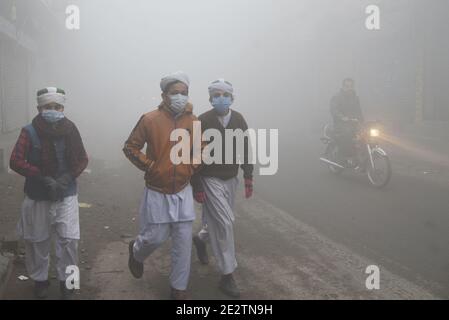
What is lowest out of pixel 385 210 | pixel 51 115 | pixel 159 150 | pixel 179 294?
pixel 179 294

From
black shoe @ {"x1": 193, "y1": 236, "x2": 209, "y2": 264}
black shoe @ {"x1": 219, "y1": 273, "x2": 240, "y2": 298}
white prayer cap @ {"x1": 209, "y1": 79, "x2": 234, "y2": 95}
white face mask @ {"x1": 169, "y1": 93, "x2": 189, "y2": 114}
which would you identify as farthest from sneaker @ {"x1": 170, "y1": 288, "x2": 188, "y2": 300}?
white prayer cap @ {"x1": 209, "y1": 79, "x2": 234, "y2": 95}

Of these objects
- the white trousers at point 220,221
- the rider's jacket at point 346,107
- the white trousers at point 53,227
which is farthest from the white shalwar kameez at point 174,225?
the rider's jacket at point 346,107

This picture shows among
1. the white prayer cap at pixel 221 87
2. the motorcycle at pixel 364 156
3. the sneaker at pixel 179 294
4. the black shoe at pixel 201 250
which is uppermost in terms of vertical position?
the white prayer cap at pixel 221 87

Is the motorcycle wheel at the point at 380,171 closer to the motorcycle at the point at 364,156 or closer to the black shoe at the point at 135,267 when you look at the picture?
the motorcycle at the point at 364,156

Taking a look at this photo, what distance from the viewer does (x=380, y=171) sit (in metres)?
9.76

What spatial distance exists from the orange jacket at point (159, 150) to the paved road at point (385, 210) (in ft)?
8.19

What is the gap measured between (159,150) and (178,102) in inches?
17.3

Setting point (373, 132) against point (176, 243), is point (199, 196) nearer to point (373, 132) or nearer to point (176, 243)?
point (176, 243)

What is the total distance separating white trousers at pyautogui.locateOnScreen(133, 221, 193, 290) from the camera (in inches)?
180

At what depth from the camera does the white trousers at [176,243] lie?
15.0ft

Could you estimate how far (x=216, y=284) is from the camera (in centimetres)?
503

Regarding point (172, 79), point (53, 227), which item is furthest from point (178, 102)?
point (53, 227)

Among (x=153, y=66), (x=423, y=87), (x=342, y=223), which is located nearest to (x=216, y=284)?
(x=342, y=223)

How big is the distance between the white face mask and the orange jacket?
73mm
